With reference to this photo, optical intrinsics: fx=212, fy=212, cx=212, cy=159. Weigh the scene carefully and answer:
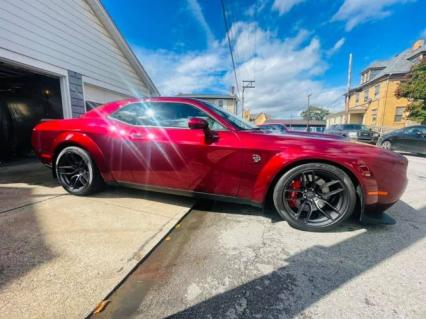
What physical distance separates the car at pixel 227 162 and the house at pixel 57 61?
9.89 feet

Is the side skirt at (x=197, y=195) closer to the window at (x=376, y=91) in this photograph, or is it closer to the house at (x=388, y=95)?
the house at (x=388, y=95)

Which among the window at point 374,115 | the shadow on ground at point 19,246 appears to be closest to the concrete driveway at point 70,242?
the shadow on ground at point 19,246

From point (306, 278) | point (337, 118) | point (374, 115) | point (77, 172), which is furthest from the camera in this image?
point (337, 118)

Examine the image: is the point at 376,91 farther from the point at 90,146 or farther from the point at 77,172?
the point at 77,172

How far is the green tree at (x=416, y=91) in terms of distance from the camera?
13828mm

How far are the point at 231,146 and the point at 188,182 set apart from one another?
2.20 feet

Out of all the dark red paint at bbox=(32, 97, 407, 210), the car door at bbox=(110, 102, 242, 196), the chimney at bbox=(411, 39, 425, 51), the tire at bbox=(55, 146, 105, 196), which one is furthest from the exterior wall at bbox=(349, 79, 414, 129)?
the tire at bbox=(55, 146, 105, 196)

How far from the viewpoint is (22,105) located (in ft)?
19.6

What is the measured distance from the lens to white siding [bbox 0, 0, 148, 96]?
4.21m

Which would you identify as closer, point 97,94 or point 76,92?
point 76,92

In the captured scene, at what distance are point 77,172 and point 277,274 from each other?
291cm

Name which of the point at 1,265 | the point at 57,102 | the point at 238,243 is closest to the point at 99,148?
the point at 1,265

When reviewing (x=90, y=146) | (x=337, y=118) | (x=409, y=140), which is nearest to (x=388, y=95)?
(x=337, y=118)

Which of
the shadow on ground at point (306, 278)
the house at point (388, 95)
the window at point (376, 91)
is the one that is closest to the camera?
the shadow on ground at point (306, 278)
